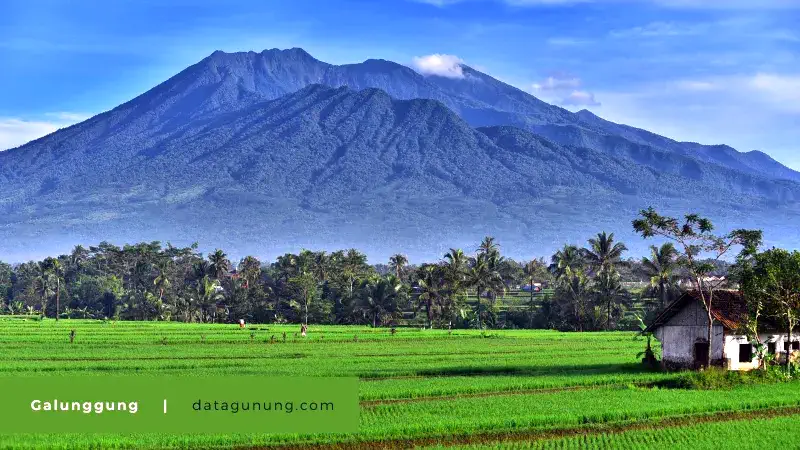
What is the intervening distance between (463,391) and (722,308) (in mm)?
12897

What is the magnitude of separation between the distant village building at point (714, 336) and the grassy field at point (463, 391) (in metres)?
1.73

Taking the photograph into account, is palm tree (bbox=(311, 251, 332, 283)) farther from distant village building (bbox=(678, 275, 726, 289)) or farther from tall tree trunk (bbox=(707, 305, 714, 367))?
tall tree trunk (bbox=(707, 305, 714, 367))

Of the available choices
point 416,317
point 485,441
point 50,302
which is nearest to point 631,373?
point 485,441

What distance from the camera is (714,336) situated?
123 ft

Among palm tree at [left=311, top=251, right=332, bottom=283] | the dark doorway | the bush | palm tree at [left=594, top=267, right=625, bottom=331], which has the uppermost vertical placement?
palm tree at [left=311, top=251, right=332, bottom=283]

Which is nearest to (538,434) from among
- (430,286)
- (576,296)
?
(576,296)

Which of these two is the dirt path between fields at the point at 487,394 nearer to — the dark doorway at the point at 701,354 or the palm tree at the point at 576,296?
the dark doorway at the point at 701,354

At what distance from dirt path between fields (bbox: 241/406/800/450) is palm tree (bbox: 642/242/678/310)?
47344mm

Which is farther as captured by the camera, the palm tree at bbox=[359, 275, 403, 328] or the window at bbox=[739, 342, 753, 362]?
the palm tree at bbox=[359, 275, 403, 328]

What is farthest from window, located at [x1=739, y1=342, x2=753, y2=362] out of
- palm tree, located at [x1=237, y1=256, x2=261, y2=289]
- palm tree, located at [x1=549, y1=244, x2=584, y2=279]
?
palm tree, located at [x1=237, y1=256, x2=261, y2=289]

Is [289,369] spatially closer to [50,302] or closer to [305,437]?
[305,437]

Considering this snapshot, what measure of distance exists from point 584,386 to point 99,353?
22312mm

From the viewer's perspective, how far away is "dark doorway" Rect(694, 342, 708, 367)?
37.8 meters

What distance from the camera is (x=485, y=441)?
23.1 m
